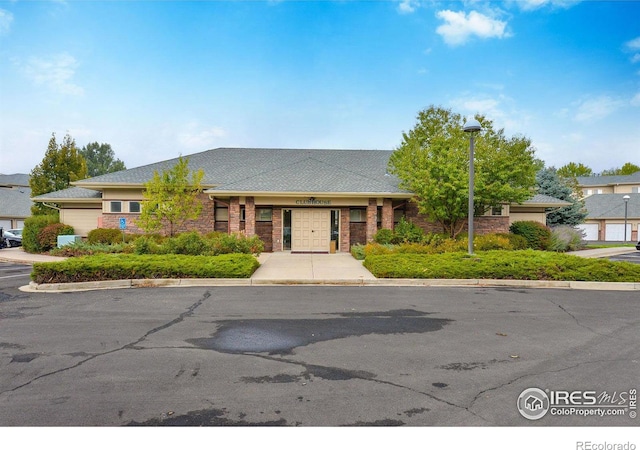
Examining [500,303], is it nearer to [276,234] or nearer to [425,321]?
[425,321]

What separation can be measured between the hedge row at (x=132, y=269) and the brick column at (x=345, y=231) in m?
9.84

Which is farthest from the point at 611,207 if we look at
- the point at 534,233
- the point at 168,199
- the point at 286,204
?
the point at 168,199

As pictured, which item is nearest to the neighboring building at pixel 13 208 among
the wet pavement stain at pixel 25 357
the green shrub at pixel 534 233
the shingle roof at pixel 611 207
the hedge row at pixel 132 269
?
the hedge row at pixel 132 269

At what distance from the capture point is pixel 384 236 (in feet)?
67.2

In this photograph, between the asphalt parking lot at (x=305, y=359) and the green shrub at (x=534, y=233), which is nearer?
the asphalt parking lot at (x=305, y=359)

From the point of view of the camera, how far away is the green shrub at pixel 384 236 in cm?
2038

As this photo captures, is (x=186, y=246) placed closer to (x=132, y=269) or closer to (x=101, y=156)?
(x=132, y=269)

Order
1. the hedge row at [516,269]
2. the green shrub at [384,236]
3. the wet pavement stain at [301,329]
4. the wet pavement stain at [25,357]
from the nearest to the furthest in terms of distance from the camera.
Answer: the wet pavement stain at [25,357]
the wet pavement stain at [301,329]
the hedge row at [516,269]
the green shrub at [384,236]

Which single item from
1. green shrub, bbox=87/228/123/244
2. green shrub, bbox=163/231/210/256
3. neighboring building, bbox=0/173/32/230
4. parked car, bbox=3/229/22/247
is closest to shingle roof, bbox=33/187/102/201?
green shrub, bbox=87/228/123/244

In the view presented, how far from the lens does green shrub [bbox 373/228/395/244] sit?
802 inches

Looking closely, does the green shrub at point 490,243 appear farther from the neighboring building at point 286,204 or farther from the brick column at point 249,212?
the brick column at point 249,212

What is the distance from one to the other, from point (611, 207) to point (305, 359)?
54556mm

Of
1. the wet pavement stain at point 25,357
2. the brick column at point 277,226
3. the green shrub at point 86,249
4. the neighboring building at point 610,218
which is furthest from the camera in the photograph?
the neighboring building at point 610,218

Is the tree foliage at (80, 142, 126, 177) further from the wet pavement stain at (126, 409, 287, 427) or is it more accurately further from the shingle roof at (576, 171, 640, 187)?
the shingle roof at (576, 171, 640, 187)
